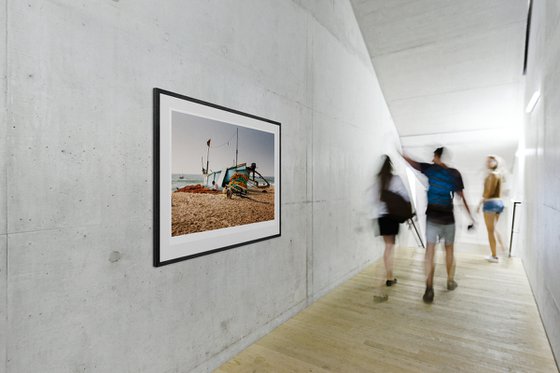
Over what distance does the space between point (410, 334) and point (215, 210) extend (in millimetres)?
2115

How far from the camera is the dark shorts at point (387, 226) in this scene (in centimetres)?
404

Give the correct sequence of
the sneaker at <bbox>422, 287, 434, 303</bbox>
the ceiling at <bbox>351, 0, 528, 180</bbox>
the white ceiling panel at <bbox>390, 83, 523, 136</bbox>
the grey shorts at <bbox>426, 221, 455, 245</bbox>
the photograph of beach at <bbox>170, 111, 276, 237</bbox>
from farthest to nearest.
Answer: the white ceiling panel at <bbox>390, 83, 523, 136</bbox>
the ceiling at <bbox>351, 0, 528, 180</bbox>
the grey shorts at <bbox>426, 221, 455, 245</bbox>
the sneaker at <bbox>422, 287, 434, 303</bbox>
the photograph of beach at <bbox>170, 111, 276, 237</bbox>

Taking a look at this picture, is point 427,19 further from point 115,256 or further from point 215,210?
point 115,256

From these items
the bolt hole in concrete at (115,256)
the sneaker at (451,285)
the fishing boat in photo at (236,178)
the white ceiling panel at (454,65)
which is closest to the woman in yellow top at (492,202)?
the white ceiling panel at (454,65)

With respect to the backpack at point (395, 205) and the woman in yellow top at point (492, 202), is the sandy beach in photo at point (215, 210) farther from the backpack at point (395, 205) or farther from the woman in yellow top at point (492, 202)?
the woman in yellow top at point (492, 202)

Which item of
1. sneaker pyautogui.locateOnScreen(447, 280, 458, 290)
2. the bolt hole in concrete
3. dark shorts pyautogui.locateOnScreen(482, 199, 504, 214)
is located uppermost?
dark shorts pyautogui.locateOnScreen(482, 199, 504, 214)

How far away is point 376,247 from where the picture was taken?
583 cm

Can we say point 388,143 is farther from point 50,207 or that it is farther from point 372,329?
point 50,207

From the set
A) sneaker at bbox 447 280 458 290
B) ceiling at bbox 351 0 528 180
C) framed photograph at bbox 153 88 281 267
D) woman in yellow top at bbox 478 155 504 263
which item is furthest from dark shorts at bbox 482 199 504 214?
framed photograph at bbox 153 88 281 267

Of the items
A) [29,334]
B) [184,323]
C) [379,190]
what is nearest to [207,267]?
[184,323]

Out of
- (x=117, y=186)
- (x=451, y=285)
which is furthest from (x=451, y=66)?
(x=117, y=186)

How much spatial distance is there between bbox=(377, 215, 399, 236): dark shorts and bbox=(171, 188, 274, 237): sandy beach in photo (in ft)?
5.67

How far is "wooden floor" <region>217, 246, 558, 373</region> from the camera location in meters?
2.47

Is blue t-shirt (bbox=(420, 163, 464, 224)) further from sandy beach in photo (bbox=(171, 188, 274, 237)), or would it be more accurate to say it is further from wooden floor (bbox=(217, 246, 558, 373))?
sandy beach in photo (bbox=(171, 188, 274, 237))
